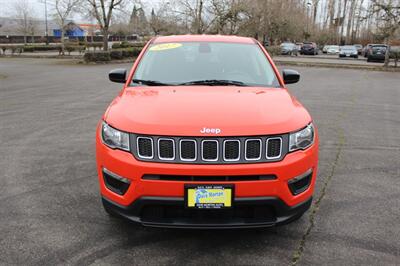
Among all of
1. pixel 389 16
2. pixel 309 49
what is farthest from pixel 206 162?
pixel 309 49

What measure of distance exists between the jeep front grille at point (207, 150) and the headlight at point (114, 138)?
0.63 feet

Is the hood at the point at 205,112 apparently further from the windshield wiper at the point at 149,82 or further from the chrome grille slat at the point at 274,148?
the windshield wiper at the point at 149,82

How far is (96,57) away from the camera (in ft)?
88.1

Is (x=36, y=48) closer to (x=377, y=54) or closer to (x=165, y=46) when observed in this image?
(x=377, y=54)

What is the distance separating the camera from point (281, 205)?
2912mm

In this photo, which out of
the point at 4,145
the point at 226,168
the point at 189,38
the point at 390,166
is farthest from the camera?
the point at 4,145

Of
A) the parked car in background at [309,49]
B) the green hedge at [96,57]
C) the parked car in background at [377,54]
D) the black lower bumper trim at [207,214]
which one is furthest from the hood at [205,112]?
the parked car in background at [309,49]

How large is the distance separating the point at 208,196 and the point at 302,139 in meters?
0.92

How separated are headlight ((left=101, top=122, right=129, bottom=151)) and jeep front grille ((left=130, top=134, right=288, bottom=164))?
19cm

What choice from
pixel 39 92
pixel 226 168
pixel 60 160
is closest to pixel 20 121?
pixel 60 160

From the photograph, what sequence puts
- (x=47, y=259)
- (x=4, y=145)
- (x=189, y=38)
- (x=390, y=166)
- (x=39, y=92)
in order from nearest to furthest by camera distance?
(x=47, y=259) → (x=189, y=38) → (x=390, y=166) → (x=4, y=145) → (x=39, y=92)

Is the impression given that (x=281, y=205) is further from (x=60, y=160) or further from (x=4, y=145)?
(x=4, y=145)

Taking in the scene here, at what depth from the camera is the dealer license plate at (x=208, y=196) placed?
2785mm

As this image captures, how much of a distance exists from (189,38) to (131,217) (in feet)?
8.95
